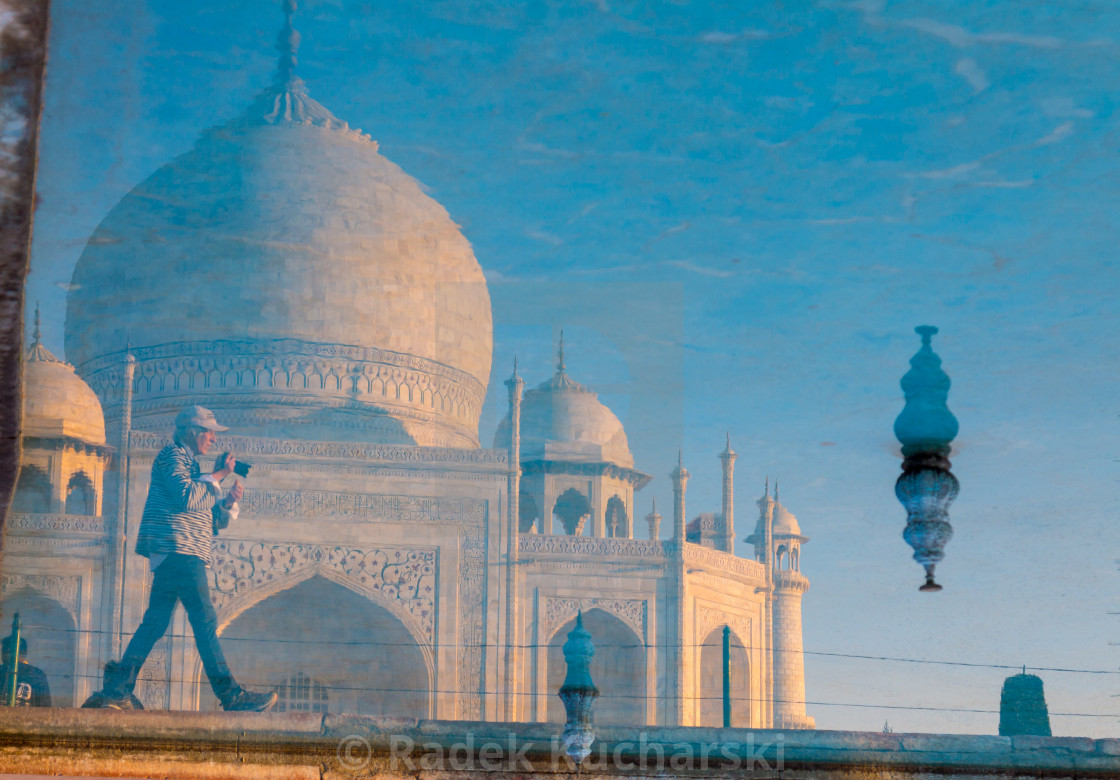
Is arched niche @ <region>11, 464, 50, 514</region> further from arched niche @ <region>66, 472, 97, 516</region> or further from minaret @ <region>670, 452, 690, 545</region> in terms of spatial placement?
minaret @ <region>670, 452, 690, 545</region>

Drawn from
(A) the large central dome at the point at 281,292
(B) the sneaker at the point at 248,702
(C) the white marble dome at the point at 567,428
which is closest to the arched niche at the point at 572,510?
(C) the white marble dome at the point at 567,428

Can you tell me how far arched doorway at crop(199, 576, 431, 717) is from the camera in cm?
1110

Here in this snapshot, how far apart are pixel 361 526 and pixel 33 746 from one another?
308 inches

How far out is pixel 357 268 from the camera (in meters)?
13.4

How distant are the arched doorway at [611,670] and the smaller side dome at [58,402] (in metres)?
4.69

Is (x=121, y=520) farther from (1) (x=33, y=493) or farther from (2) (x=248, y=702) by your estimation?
(2) (x=248, y=702)

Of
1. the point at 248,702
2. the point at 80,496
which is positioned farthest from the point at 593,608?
the point at 80,496

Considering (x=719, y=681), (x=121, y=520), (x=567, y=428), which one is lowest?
(x=719, y=681)

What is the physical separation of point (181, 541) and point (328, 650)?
186 centimetres

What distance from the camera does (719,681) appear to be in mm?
12930

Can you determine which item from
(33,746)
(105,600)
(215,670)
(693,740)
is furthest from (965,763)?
(105,600)

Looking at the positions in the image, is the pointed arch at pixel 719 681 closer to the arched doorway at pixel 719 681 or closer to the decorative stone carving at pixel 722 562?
the arched doorway at pixel 719 681

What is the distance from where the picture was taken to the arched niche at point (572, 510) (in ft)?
47.5

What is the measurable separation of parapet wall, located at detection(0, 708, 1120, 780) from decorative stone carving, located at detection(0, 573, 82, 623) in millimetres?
7517
